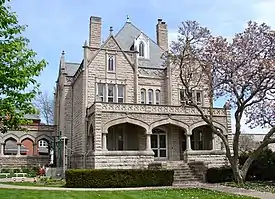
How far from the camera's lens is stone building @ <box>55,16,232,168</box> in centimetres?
2727

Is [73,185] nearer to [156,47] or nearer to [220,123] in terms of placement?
[220,123]

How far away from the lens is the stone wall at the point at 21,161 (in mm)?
37322

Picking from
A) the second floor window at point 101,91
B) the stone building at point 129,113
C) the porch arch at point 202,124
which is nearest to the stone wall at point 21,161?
the stone building at point 129,113

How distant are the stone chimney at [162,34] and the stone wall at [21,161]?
18.6 m

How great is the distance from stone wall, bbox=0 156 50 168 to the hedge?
20561 millimetres

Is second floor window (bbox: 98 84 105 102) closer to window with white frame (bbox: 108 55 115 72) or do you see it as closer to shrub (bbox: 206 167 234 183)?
window with white frame (bbox: 108 55 115 72)

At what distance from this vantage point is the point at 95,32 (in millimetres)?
32750

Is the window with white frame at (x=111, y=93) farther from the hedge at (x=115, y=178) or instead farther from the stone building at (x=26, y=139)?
the hedge at (x=115, y=178)

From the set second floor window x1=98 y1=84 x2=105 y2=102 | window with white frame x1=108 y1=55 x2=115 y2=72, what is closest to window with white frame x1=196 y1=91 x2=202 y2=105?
window with white frame x1=108 y1=55 x2=115 y2=72

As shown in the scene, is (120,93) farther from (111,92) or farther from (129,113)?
(129,113)

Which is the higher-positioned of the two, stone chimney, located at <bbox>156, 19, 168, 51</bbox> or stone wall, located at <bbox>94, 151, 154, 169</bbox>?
stone chimney, located at <bbox>156, 19, 168, 51</bbox>

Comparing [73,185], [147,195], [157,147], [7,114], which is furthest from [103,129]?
[7,114]

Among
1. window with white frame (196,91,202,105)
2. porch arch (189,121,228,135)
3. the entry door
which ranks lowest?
the entry door

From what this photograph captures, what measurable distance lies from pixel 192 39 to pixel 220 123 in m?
10.7
